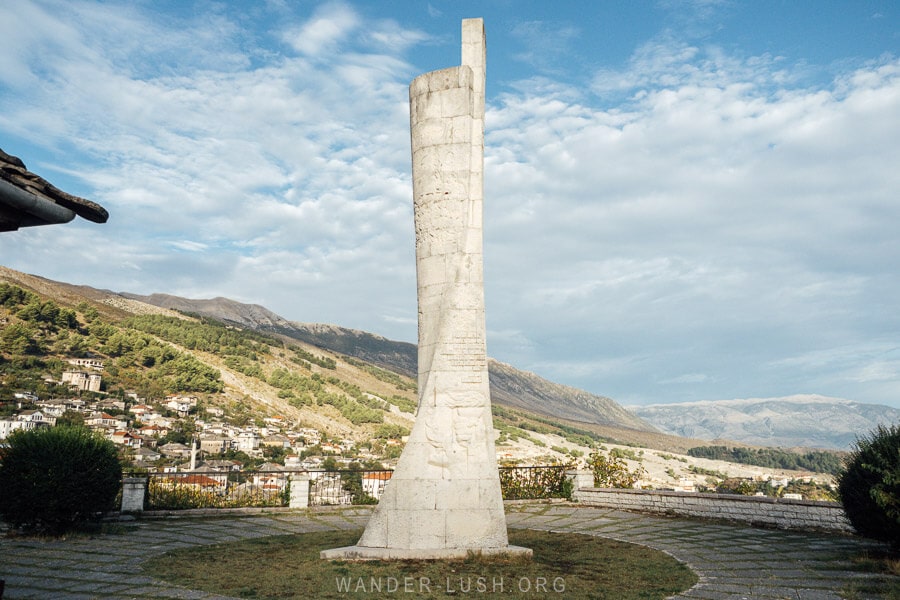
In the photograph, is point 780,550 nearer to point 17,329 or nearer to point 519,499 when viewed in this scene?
point 519,499

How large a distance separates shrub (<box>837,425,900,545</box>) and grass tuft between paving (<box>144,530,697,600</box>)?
2.33m

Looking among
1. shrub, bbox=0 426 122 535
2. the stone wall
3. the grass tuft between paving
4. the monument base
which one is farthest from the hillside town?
the monument base

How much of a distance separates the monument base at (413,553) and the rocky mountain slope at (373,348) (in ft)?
406

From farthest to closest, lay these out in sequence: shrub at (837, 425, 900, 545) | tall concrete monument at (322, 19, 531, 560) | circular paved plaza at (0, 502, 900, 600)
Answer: tall concrete monument at (322, 19, 531, 560)
shrub at (837, 425, 900, 545)
circular paved plaza at (0, 502, 900, 600)

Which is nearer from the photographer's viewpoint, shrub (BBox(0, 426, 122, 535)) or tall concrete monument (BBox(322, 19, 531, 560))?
tall concrete monument (BBox(322, 19, 531, 560))

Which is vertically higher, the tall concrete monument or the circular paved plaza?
the tall concrete monument

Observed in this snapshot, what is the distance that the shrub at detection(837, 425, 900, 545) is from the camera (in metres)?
6.97

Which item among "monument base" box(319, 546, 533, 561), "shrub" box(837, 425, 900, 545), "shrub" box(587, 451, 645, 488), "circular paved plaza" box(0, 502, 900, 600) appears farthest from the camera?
"shrub" box(587, 451, 645, 488)

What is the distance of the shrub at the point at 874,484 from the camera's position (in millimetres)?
6973

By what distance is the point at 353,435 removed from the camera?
1861 inches

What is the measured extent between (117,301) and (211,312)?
80228 millimetres

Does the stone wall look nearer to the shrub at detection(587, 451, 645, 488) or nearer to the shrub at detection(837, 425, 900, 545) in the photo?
the shrub at detection(587, 451, 645, 488)
